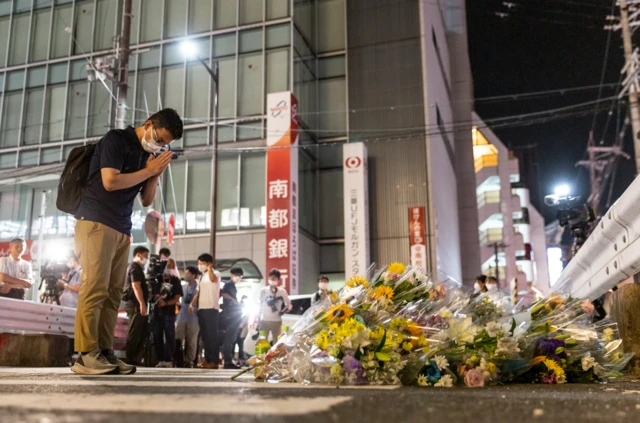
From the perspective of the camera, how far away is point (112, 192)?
413 centimetres

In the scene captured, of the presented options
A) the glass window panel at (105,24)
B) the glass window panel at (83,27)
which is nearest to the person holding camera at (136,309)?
the glass window panel at (105,24)

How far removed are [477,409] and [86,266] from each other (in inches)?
120

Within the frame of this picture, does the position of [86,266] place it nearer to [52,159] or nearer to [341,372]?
[341,372]

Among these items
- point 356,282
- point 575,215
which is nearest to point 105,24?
point 575,215

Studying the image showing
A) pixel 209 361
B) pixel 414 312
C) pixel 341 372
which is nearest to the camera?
pixel 341 372

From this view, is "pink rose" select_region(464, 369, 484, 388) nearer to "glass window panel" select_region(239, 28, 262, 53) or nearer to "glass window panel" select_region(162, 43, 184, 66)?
"glass window panel" select_region(239, 28, 262, 53)

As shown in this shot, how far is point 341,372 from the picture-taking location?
288 centimetres

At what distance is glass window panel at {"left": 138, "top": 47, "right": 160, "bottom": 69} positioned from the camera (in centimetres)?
2477

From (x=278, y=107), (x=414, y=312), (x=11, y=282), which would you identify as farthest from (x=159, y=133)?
(x=278, y=107)

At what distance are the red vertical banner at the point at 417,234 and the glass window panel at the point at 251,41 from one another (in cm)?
912

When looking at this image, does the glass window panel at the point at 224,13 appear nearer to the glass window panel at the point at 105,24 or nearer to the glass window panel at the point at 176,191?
the glass window panel at the point at 105,24

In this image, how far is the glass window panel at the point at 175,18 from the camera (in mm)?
25094

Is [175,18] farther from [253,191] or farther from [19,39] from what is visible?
[253,191]

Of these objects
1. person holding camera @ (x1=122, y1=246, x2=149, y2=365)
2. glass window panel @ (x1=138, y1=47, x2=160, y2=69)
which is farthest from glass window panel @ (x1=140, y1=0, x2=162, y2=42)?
person holding camera @ (x1=122, y1=246, x2=149, y2=365)
